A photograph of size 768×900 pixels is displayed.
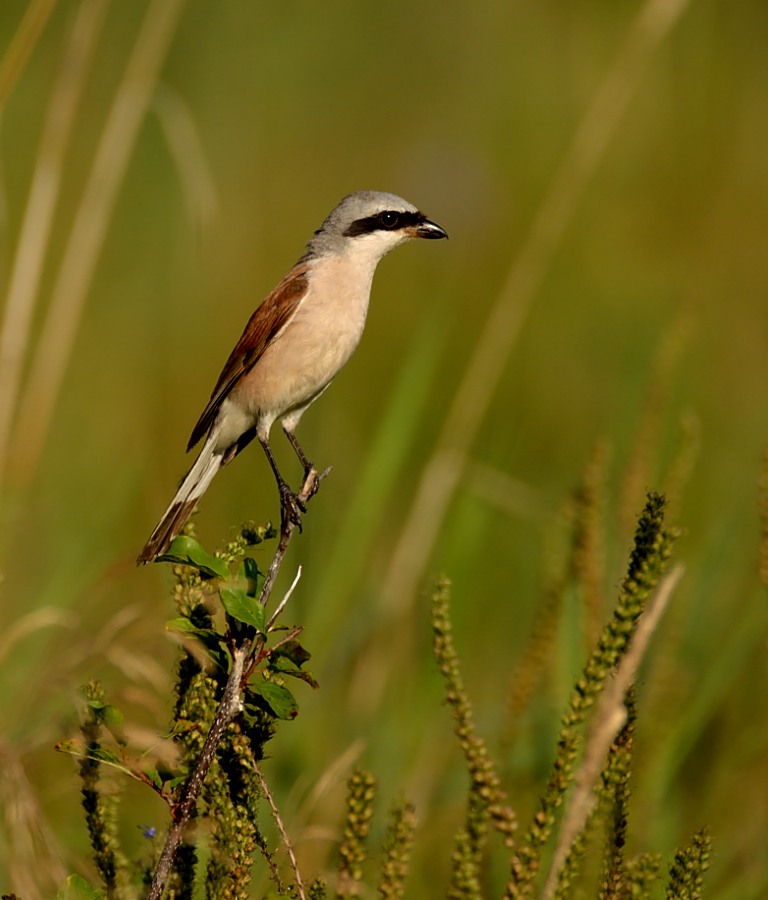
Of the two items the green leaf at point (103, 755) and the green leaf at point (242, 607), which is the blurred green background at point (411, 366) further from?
the green leaf at point (242, 607)

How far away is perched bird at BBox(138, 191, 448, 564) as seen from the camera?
3414 millimetres

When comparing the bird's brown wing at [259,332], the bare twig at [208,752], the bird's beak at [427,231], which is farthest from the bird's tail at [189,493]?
the bare twig at [208,752]

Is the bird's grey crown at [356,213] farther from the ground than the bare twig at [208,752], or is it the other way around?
the bird's grey crown at [356,213]

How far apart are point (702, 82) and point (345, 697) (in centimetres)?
410

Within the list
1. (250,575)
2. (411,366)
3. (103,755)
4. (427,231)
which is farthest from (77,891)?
(427,231)

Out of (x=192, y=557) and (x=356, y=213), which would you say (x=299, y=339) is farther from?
(x=192, y=557)

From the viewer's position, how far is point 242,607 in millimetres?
1715

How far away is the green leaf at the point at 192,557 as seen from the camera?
1.68 metres

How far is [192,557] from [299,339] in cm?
181

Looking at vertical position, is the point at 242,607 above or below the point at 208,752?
above

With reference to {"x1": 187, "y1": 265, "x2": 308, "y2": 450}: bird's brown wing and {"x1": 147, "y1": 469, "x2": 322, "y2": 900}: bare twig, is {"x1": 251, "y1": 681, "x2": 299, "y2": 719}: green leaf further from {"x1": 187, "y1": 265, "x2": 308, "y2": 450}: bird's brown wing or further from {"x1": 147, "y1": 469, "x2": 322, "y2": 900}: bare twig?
{"x1": 187, "y1": 265, "x2": 308, "y2": 450}: bird's brown wing

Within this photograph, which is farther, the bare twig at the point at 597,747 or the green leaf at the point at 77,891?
the green leaf at the point at 77,891

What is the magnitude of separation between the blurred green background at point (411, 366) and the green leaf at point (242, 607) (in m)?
0.55

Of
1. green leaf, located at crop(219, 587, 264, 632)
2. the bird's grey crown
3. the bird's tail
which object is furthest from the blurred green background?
green leaf, located at crop(219, 587, 264, 632)
